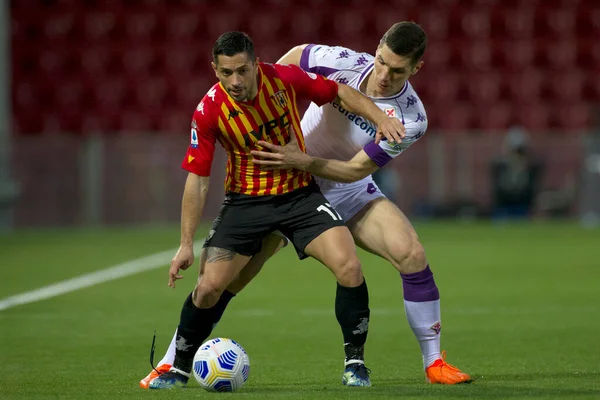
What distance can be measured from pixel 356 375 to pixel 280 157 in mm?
1113

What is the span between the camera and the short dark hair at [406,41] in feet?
19.0

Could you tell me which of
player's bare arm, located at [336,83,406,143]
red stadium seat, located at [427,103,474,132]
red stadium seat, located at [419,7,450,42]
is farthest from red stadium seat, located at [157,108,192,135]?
player's bare arm, located at [336,83,406,143]

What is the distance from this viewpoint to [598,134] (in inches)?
766

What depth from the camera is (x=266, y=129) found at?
571 cm

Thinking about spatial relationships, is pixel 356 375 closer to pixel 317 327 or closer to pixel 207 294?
pixel 207 294

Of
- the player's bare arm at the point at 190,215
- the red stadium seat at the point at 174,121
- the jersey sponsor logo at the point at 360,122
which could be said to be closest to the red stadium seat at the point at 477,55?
the red stadium seat at the point at 174,121

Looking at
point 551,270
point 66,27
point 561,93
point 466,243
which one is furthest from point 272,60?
point 551,270

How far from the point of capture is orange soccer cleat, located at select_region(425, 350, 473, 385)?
567cm

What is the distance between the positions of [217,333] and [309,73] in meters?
2.59

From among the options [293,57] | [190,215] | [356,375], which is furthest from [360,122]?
[356,375]

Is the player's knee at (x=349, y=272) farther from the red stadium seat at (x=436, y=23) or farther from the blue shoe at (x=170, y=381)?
the red stadium seat at (x=436, y=23)

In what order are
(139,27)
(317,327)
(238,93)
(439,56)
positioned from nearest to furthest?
(238,93) < (317,327) < (439,56) < (139,27)

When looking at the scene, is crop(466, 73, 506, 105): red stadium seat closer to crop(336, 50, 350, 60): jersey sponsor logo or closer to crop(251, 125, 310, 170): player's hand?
crop(336, 50, 350, 60): jersey sponsor logo

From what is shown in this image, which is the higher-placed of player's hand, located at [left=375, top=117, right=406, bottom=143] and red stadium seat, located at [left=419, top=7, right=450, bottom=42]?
red stadium seat, located at [left=419, top=7, right=450, bottom=42]
